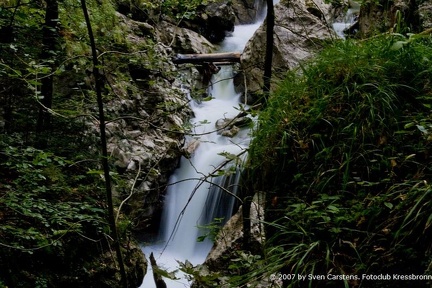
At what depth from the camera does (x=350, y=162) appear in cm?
246

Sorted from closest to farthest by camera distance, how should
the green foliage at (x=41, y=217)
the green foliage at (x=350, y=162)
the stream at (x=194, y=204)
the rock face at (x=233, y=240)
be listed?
the green foliage at (x=350, y=162) < the rock face at (x=233, y=240) < the green foliage at (x=41, y=217) < the stream at (x=194, y=204)

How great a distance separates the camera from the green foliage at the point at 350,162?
2.02 metres

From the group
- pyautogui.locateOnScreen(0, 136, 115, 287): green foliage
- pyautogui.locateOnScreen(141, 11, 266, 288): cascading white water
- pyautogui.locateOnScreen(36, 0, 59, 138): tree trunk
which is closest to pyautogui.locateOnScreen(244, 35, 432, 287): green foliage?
pyautogui.locateOnScreen(0, 136, 115, 287): green foliage

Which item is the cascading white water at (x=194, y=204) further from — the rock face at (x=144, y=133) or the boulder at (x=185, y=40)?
the boulder at (x=185, y=40)

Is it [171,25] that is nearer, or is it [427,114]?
[427,114]

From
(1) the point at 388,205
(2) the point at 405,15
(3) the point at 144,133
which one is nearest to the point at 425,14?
(2) the point at 405,15

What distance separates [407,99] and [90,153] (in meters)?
2.98

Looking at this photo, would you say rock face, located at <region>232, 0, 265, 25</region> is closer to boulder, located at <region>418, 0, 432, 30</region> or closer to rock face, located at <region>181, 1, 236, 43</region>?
rock face, located at <region>181, 1, 236, 43</region>

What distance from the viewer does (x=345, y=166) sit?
2434 mm

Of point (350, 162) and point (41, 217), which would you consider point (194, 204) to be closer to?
point (41, 217)

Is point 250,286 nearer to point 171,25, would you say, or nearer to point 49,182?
point 49,182

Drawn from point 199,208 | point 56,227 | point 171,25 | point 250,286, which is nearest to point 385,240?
point 250,286

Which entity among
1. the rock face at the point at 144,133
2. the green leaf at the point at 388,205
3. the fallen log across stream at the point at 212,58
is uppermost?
the green leaf at the point at 388,205

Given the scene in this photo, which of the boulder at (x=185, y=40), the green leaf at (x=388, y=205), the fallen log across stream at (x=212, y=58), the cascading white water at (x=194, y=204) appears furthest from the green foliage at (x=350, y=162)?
the boulder at (x=185, y=40)
